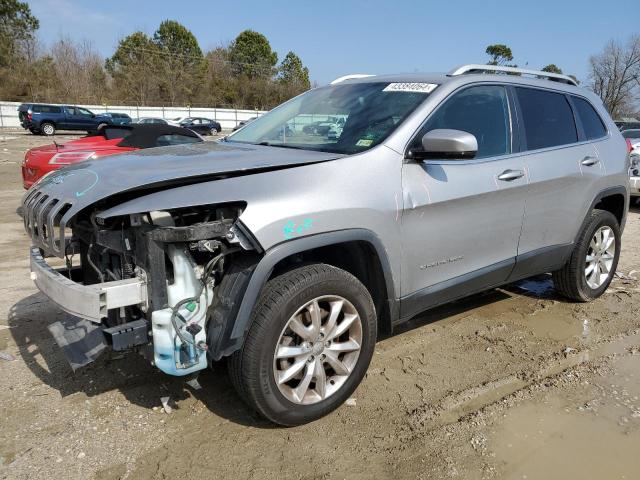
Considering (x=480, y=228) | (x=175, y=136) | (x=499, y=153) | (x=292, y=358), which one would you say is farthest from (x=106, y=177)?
(x=175, y=136)

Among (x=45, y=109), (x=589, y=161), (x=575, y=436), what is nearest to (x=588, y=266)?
(x=589, y=161)

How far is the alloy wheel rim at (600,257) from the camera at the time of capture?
4.61 m

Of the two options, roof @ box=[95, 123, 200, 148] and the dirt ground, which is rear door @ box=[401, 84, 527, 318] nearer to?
the dirt ground

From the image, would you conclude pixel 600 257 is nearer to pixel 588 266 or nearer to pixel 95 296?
pixel 588 266

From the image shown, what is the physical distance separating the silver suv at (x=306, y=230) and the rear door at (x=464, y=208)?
1 cm

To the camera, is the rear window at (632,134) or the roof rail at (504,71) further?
the rear window at (632,134)

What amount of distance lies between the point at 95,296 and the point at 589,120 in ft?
13.8

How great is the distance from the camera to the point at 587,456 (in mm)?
2582

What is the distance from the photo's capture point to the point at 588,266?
4.64m

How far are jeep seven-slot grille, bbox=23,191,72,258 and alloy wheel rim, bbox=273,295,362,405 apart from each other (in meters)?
1.17

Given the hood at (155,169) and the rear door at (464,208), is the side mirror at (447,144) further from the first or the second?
the hood at (155,169)

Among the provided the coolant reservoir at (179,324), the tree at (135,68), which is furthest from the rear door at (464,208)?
the tree at (135,68)

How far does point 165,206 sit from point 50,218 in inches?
24.6

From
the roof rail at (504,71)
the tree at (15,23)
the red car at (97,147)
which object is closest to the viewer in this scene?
the roof rail at (504,71)
